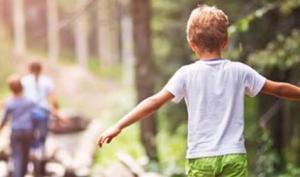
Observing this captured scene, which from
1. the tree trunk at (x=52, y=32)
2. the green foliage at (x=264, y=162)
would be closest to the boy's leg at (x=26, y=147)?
the green foliage at (x=264, y=162)

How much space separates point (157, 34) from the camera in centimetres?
2138

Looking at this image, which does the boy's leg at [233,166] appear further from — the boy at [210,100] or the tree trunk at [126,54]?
the tree trunk at [126,54]

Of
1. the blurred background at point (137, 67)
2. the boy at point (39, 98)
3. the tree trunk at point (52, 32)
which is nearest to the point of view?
the boy at point (39, 98)

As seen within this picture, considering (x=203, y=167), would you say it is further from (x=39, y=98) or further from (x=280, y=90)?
(x=39, y=98)

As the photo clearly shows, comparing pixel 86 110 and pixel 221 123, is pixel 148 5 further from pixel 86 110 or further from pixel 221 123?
pixel 86 110

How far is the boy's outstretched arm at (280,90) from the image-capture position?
484 cm

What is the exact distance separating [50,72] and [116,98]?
123 inches

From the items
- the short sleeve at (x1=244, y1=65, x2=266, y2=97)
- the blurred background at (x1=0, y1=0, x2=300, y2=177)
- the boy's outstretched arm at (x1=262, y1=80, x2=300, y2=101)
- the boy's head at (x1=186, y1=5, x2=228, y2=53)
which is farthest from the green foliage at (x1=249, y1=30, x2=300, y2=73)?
the boy's head at (x1=186, y1=5, x2=228, y2=53)

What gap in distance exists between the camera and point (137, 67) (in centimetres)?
1542

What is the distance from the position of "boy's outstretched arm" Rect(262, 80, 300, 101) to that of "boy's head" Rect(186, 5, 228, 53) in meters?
0.41

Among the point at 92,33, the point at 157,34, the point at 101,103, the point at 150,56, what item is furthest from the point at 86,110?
the point at 150,56

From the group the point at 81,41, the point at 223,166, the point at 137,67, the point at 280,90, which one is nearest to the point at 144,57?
the point at 137,67

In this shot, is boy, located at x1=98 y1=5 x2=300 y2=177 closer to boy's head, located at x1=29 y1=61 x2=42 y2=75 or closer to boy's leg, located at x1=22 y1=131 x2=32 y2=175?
boy's leg, located at x1=22 y1=131 x2=32 y2=175

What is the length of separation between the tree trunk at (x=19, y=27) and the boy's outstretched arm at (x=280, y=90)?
2762 cm
